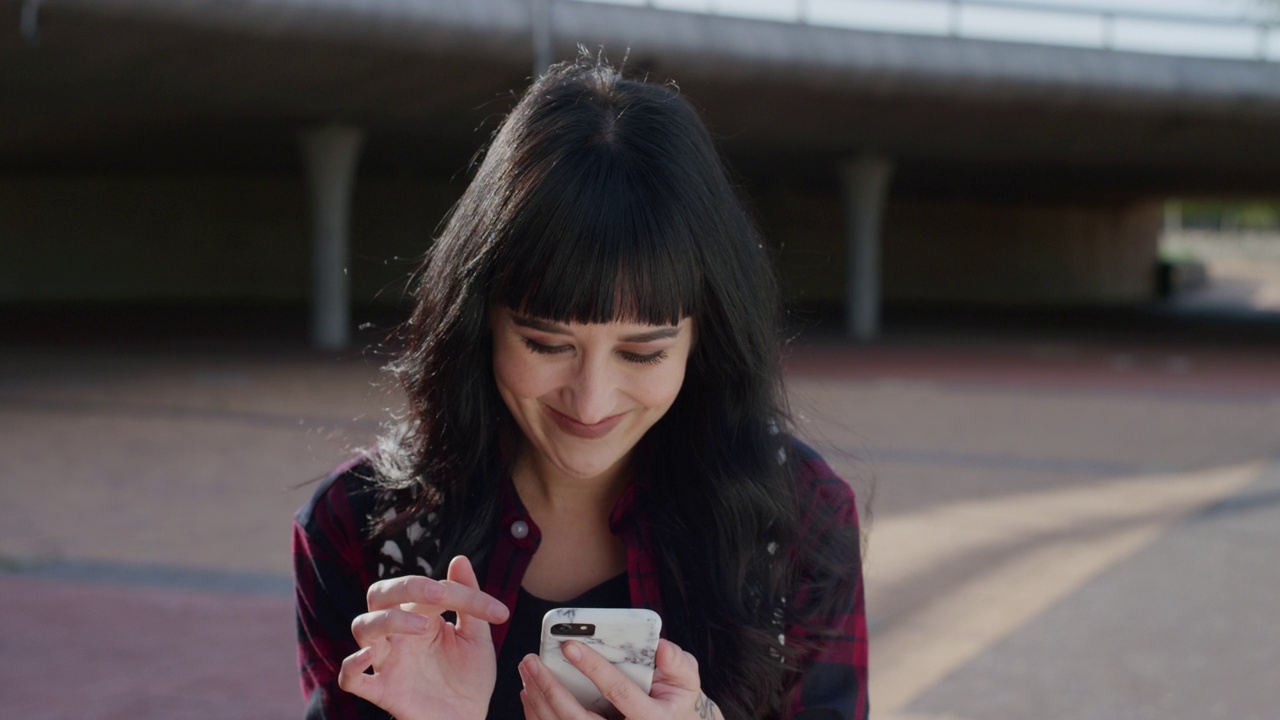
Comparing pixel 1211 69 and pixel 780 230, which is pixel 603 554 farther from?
pixel 780 230

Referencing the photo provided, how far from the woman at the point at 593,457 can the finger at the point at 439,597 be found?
0.04 meters

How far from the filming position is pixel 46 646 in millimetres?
5473

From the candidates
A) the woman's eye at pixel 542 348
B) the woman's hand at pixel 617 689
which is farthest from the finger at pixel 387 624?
the woman's eye at pixel 542 348

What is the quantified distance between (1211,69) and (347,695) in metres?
21.2

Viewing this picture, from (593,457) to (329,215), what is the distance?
62.9 ft

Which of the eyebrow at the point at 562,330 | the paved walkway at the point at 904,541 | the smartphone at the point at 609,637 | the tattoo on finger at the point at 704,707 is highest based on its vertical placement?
the eyebrow at the point at 562,330

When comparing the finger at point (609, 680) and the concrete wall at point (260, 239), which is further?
the concrete wall at point (260, 239)

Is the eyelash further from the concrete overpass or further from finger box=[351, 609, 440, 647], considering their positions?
the concrete overpass

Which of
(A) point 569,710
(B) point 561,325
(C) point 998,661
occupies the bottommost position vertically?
(C) point 998,661

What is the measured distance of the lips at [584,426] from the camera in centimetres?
196

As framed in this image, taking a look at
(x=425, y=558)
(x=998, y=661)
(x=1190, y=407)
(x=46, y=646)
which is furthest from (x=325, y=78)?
(x=425, y=558)

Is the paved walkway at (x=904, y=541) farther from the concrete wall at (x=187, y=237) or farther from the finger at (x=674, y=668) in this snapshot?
the concrete wall at (x=187, y=237)

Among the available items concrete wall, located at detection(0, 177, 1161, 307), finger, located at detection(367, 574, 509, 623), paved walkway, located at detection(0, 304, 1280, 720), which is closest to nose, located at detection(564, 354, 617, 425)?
finger, located at detection(367, 574, 509, 623)

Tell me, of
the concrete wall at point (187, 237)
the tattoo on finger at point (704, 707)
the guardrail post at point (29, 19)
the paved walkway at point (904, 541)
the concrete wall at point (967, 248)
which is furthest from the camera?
the concrete wall at point (967, 248)
